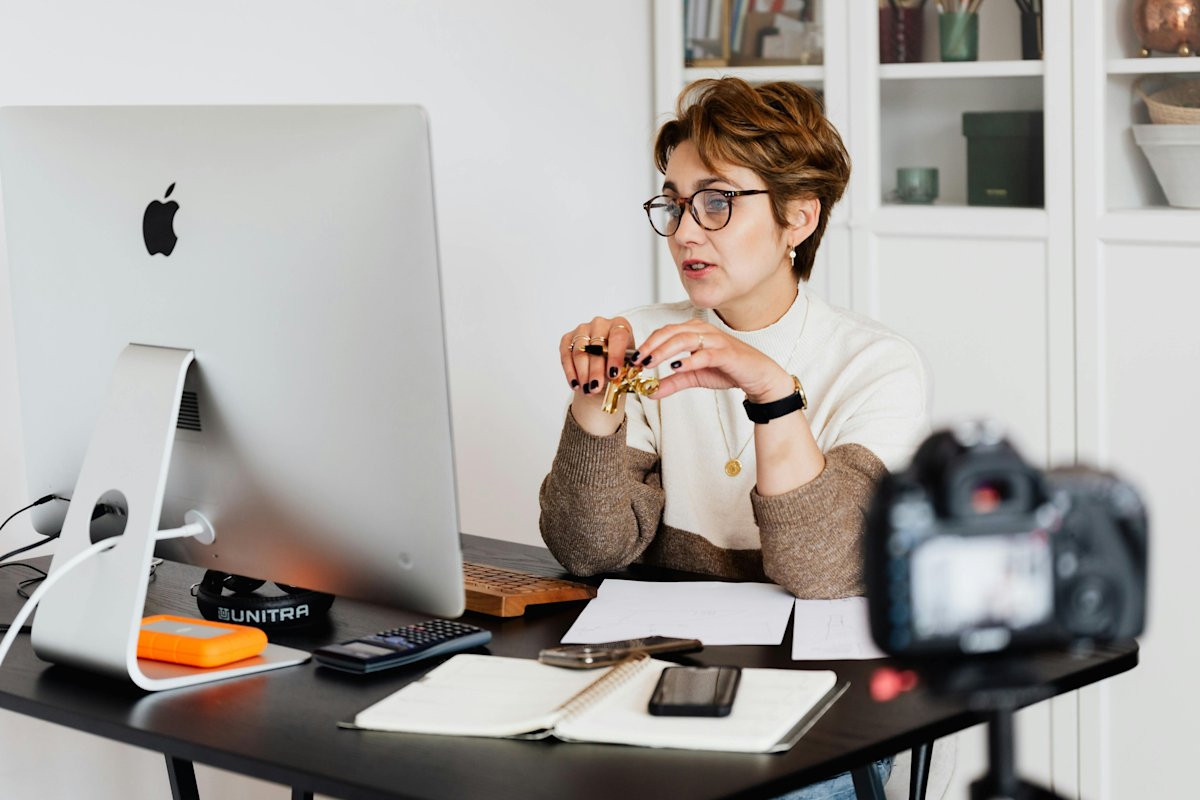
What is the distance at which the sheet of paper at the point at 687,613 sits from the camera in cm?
126

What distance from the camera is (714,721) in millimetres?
992

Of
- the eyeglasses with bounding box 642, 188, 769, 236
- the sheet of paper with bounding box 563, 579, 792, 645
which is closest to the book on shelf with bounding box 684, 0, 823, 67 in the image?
the eyeglasses with bounding box 642, 188, 769, 236

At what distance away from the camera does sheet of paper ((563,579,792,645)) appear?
1.26 metres

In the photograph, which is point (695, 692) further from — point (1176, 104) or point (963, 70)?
point (963, 70)

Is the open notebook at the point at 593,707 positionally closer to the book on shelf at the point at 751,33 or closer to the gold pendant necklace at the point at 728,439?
the gold pendant necklace at the point at 728,439

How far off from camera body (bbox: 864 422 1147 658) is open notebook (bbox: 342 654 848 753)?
440 millimetres

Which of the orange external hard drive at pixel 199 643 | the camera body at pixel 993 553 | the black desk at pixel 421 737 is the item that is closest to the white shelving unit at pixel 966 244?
the black desk at pixel 421 737

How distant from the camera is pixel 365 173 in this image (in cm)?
101

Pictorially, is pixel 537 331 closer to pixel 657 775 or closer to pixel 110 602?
pixel 110 602

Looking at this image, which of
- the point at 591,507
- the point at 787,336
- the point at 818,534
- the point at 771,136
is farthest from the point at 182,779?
the point at 771,136

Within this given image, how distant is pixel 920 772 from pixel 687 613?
12.8 inches

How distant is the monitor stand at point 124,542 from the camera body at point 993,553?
2.57 feet

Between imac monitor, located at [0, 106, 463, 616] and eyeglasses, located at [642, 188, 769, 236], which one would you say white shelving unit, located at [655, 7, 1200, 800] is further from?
imac monitor, located at [0, 106, 463, 616]

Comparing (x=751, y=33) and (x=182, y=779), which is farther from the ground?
(x=751, y=33)
